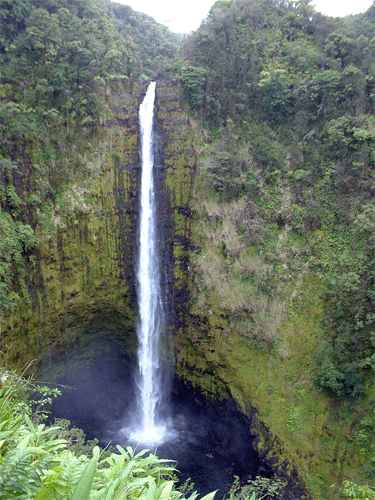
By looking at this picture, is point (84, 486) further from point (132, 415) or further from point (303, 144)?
point (303, 144)

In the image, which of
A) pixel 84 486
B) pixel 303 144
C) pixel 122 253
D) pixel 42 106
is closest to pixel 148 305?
pixel 122 253

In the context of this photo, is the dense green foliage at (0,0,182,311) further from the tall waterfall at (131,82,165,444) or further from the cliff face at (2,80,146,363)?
the tall waterfall at (131,82,165,444)

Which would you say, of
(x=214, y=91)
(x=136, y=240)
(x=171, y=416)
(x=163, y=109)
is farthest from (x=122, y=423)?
(x=214, y=91)

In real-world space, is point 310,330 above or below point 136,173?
below

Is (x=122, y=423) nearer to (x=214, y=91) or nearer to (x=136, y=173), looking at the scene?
(x=136, y=173)

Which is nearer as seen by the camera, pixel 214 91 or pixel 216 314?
pixel 216 314

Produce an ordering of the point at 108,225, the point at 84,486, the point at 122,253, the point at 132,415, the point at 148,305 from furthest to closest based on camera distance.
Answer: the point at 122,253 < the point at 108,225 < the point at 148,305 < the point at 132,415 < the point at 84,486
